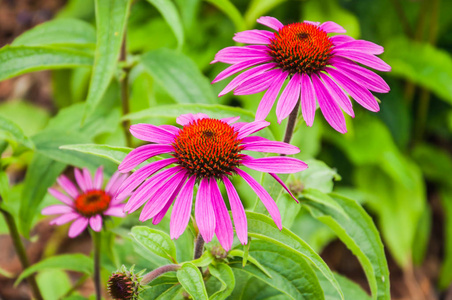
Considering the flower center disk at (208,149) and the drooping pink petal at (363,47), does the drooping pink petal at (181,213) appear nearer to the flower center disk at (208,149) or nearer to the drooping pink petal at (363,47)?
the flower center disk at (208,149)

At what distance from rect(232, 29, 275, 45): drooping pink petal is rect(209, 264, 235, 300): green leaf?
0.39 m

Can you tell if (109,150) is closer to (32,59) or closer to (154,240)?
(154,240)

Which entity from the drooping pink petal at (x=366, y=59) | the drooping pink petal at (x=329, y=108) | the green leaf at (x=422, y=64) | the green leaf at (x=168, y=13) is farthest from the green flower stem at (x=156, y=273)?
the green leaf at (x=422, y=64)

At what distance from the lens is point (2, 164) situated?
97cm

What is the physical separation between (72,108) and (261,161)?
742 millimetres

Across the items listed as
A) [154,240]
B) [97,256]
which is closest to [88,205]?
[97,256]

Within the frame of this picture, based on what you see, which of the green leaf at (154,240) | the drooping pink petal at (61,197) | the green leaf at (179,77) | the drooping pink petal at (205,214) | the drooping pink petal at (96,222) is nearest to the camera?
the drooping pink petal at (205,214)

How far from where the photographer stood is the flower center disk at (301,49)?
0.78 m

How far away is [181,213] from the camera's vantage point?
0.65 meters

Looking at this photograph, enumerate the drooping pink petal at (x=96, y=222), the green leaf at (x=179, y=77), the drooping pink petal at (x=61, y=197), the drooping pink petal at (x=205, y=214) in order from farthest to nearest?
the green leaf at (x=179, y=77), the drooping pink petal at (x=61, y=197), the drooping pink petal at (x=96, y=222), the drooping pink petal at (x=205, y=214)

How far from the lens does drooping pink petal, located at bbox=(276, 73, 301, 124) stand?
698 mm

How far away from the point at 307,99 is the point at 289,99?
28mm

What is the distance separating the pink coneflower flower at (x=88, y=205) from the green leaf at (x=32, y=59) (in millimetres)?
252

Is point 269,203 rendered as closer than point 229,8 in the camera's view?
Yes
